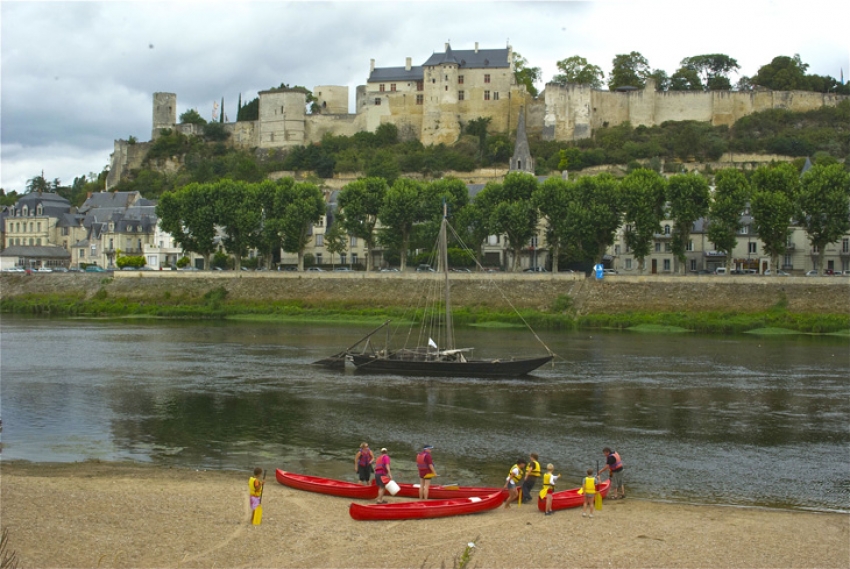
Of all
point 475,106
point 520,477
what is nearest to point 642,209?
point 520,477

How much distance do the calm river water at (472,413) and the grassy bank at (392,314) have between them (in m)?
6.56

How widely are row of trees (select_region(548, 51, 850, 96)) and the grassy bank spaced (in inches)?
2119

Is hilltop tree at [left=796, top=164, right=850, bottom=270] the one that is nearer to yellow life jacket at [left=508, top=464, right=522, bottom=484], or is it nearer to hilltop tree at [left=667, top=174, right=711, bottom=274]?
hilltop tree at [left=667, top=174, right=711, bottom=274]

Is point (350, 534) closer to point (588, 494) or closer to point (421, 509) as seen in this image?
point (421, 509)

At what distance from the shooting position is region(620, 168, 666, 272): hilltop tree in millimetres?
57250

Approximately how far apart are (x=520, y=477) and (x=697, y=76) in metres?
99.7

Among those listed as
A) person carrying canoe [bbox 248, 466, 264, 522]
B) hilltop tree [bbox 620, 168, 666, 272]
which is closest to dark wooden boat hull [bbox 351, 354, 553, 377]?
person carrying canoe [bbox 248, 466, 264, 522]

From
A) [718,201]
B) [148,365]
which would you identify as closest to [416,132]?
[718,201]

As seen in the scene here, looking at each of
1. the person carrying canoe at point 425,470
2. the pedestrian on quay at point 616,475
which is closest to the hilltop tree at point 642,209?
the pedestrian on quay at point 616,475

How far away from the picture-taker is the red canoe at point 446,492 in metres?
17.6

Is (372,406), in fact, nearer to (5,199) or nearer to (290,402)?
(290,402)

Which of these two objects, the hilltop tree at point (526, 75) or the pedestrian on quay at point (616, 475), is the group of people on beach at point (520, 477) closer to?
the pedestrian on quay at point (616, 475)

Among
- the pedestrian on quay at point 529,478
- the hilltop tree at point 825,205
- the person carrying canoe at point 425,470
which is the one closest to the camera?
the person carrying canoe at point 425,470

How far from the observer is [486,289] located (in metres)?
57.8
